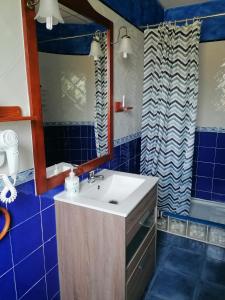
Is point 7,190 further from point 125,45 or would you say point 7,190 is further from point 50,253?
point 125,45

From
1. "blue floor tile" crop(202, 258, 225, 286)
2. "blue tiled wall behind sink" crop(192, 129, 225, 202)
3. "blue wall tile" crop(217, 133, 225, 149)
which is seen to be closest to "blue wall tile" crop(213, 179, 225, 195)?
"blue tiled wall behind sink" crop(192, 129, 225, 202)

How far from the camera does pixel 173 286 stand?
1836 mm

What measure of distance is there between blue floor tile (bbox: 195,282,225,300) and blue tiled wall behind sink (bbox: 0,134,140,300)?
109 cm

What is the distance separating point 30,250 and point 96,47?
1.39m

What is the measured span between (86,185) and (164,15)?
8.04 ft

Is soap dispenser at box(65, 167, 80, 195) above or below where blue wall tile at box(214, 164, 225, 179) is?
above

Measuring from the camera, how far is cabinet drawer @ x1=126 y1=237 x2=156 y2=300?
142 centimetres

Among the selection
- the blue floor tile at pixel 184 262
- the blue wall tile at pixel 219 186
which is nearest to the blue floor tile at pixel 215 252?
the blue floor tile at pixel 184 262

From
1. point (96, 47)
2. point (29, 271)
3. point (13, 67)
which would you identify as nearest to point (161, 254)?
point (29, 271)

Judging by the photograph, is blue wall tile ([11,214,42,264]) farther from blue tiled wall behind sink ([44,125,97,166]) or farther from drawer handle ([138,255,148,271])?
drawer handle ([138,255,148,271])

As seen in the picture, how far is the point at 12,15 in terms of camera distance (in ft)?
3.34

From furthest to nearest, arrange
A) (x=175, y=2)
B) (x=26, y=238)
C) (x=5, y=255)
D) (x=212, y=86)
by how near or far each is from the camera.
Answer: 1. (x=212, y=86)
2. (x=175, y=2)
3. (x=26, y=238)
4. (x=5, y=255)

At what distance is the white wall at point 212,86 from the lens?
2740 mm

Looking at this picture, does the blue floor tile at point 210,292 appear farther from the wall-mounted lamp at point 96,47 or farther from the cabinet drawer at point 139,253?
the wall-mounted lamp at point 96,47
